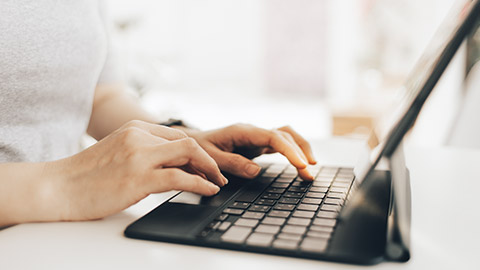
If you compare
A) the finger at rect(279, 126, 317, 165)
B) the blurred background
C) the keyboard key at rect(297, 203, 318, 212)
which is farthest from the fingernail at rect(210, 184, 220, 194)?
the blurred background

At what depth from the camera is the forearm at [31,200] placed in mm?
518

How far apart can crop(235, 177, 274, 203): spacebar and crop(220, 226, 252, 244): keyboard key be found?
0.29 feet

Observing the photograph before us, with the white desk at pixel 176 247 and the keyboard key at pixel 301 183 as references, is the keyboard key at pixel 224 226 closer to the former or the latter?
the white desk at pixel 176 247

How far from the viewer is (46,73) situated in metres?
0.73

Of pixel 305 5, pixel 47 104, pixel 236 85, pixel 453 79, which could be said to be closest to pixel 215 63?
pixel 236 85

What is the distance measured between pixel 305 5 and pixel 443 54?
452 cm

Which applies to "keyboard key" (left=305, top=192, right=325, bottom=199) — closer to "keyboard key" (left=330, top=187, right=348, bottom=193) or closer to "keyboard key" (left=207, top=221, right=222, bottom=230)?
"keyboard key" (left=330, top=187, right=348, bottom=193)

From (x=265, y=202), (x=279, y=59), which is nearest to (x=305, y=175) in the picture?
(x=265, y=202)

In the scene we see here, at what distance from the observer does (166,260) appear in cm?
43

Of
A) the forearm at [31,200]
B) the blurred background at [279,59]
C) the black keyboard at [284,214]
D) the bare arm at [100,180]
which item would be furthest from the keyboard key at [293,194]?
the blurred background at [279,59]

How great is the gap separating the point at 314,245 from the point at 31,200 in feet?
1.07

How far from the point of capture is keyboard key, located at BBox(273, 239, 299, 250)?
0.42m

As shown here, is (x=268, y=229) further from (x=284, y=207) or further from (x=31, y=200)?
(x=31, y=200)

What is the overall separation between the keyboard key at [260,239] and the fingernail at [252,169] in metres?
0.21
